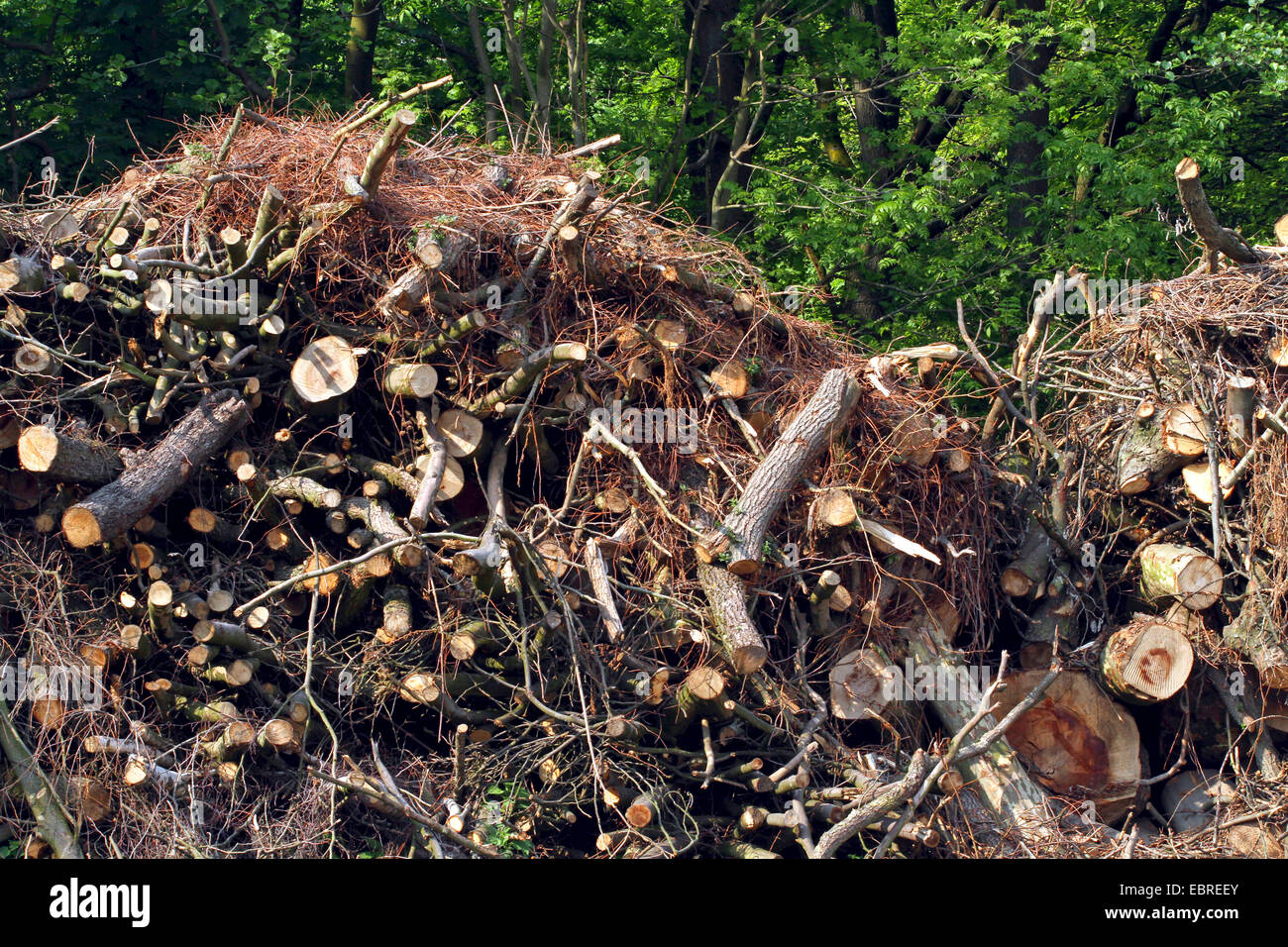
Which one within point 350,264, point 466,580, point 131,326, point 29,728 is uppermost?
point 350,264

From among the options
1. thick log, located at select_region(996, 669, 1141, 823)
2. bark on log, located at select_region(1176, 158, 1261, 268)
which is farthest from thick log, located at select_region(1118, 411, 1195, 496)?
thick log, located at select_region(996, 669, 1141, 823)

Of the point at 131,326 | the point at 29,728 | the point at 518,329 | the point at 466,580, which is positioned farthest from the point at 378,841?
the point at 131,326

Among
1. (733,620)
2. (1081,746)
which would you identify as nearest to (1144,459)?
(1081,746)

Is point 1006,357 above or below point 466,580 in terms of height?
below

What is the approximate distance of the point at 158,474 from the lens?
5.23 m

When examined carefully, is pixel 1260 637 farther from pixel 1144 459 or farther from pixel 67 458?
pixel 67 458

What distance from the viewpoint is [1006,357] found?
11305 mm

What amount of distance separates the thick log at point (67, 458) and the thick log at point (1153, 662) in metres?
4.71

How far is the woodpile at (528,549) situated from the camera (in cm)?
503

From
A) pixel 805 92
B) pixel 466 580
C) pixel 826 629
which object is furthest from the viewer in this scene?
pixel 805 92

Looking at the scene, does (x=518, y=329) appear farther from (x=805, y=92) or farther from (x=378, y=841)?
(x=805, y=92)

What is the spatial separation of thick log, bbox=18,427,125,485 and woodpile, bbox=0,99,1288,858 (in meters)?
0.03

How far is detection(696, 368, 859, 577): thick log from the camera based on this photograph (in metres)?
5.37

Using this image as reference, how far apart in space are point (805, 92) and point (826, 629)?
675 cm
